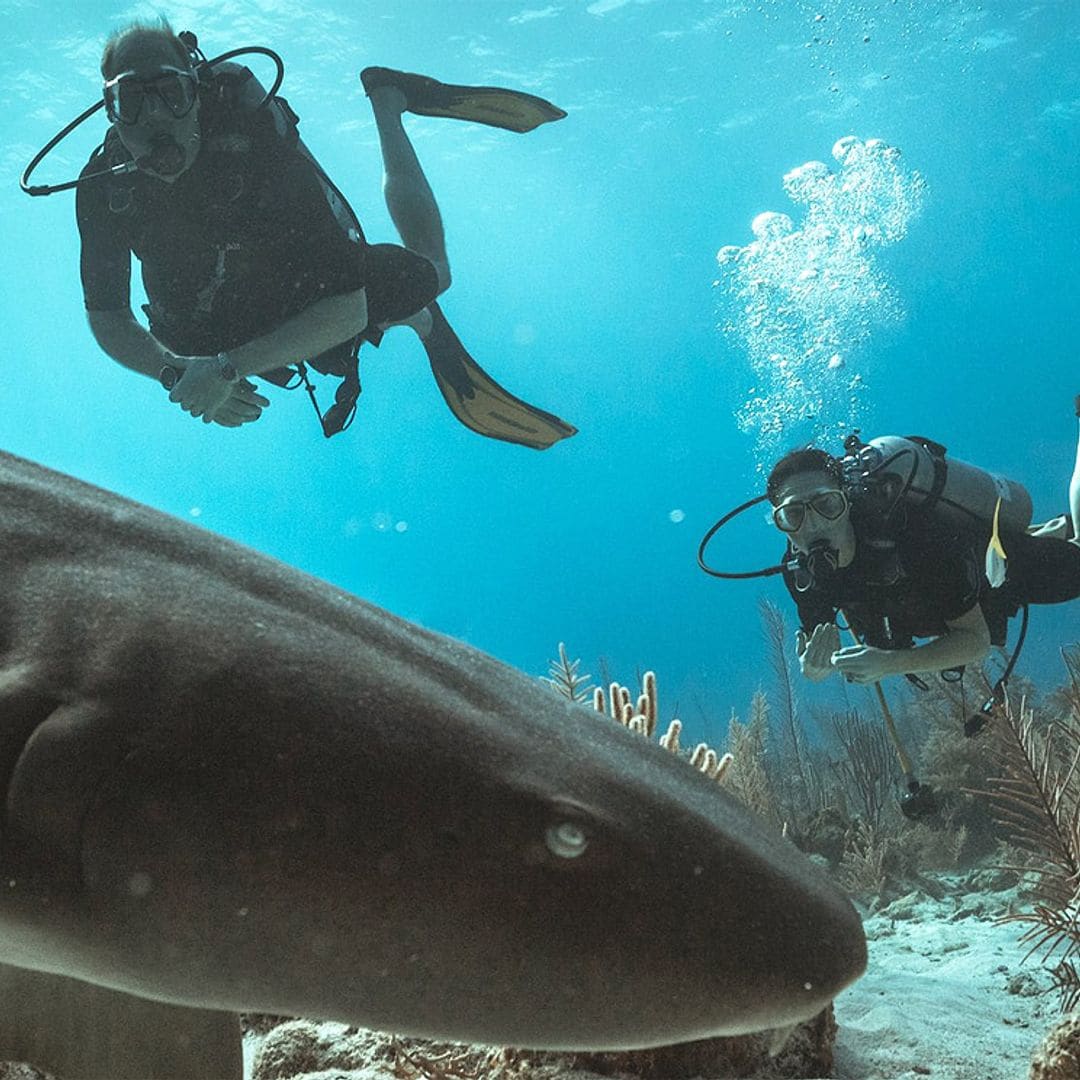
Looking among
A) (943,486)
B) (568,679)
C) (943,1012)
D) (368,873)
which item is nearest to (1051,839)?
(943,1012)

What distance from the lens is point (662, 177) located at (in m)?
49.5

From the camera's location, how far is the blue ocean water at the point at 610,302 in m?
31.5

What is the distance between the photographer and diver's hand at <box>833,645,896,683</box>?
6.75m

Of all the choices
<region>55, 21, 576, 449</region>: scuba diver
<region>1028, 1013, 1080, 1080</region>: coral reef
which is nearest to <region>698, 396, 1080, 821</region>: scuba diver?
<region>55, 21, 576, 449</region>: scuba diver

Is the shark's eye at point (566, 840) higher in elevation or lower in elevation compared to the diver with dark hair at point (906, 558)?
lower

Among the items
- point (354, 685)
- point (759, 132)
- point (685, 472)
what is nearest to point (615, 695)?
point (354, 685)

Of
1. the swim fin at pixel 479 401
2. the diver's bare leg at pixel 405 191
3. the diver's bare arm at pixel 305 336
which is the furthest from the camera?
the swim fin at pixel 479 401

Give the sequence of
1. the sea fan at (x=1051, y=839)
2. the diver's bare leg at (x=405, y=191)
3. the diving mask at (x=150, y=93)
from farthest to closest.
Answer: the diver's bare leg at (x=405, y=191) → the diving mask at (x=150, y=93) → the sea fan at (x=1051, y=839)

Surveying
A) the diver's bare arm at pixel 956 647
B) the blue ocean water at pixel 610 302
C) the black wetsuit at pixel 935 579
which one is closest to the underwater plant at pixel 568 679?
the black wetsuit at pixel 935 579

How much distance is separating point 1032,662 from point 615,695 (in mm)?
69254

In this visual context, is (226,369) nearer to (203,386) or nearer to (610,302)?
(203,386)

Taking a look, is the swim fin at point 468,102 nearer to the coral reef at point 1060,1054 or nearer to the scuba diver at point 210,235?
the scuba diver at point 210,235

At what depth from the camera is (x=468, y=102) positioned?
8.44 meters

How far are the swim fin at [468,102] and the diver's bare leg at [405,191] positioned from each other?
168mm
